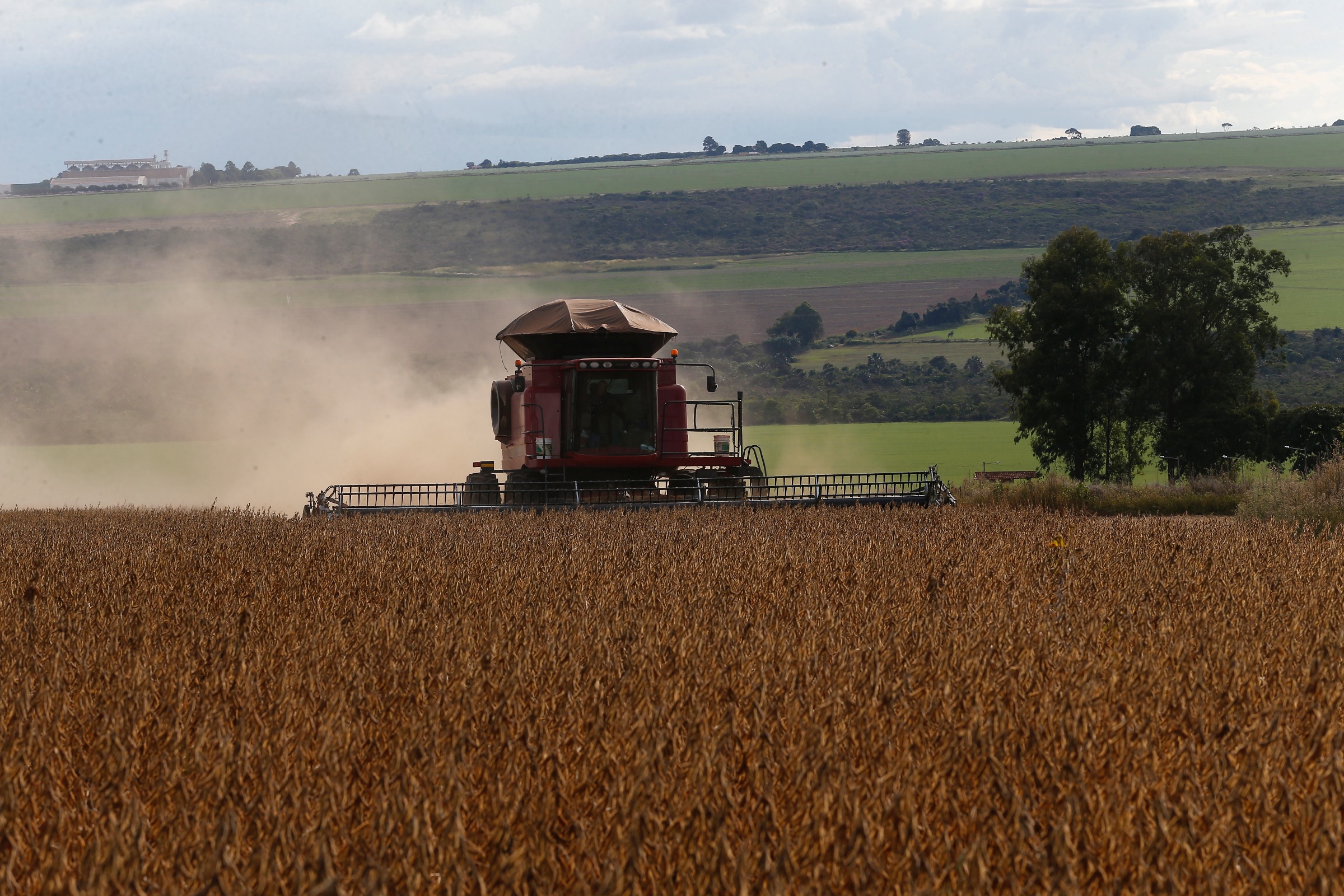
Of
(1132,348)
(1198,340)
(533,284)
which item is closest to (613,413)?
(1132,348)

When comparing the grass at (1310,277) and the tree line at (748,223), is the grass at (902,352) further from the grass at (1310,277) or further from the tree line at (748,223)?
the tree line at (748,223)

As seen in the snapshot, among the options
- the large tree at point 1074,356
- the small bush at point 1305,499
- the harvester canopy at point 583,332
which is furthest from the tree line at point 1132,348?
the harvester canopy at point 583,332

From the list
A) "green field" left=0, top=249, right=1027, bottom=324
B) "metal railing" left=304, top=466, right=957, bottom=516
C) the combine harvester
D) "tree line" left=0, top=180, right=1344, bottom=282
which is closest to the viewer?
"metal railing" left=304, top=466, right=957, bottom=516

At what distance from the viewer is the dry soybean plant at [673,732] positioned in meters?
2.49

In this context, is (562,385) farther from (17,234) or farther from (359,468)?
(17,234)

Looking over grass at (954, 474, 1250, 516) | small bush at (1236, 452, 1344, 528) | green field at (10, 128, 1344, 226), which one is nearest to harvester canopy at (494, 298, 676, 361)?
grass at (954, 474, 1250, 516)

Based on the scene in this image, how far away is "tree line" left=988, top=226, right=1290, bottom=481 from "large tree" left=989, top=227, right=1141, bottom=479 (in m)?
0.03

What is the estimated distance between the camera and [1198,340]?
29.2m

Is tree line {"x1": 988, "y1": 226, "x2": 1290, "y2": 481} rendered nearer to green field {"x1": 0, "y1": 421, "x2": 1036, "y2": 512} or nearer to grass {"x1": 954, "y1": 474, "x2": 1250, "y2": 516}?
green field {"x1": 0, "y1": 421, "x2": 1036, "y2": 512}

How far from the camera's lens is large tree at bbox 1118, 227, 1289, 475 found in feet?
94.9

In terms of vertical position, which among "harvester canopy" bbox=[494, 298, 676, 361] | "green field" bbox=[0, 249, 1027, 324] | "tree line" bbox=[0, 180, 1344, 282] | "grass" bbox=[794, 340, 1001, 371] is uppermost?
"tree line" bbox=[0, 180, 1344, 282]

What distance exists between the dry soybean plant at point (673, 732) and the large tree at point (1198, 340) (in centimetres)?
2298

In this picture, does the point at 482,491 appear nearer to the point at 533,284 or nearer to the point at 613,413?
the point at 613,413

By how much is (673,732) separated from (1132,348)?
28326mm
